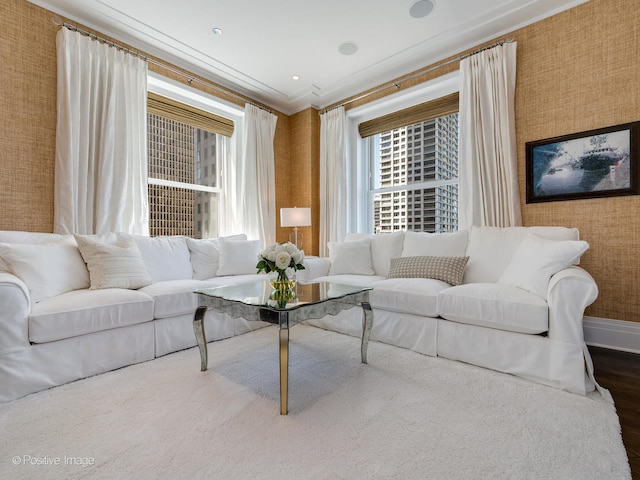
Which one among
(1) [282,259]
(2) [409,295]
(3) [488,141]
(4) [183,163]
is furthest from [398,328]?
(4) [183,163]

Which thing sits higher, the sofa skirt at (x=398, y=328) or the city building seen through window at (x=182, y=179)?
the city building seen through window at (x=182, y=179)

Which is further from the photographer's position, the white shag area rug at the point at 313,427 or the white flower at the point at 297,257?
the white flower at the point at 297,257

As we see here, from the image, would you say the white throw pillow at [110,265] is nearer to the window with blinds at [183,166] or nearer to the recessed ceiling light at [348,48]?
the window with blinds at [183,166]

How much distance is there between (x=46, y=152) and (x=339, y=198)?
10.3 feet

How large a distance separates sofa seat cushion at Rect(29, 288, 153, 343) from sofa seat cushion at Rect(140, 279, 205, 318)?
2.4 inches

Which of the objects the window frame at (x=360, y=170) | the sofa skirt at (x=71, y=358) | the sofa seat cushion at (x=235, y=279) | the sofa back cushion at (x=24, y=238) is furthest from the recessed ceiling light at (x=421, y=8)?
the sofa back cushion at (x=24, y=238)

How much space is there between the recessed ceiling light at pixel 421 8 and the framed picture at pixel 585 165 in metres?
1.52

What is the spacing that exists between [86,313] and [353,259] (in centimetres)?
238

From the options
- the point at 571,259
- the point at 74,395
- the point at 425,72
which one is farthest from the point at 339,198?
the point at 74,395

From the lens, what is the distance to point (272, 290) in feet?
7.26

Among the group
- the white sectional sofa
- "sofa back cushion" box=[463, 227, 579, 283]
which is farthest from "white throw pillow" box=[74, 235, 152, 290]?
"sofa back cushion" box=[463, 227, 579, 283]

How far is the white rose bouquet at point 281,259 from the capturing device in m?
2.00

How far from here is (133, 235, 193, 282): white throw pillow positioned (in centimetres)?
288

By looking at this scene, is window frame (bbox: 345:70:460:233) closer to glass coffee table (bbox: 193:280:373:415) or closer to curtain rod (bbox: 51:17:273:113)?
curtain rod (bbox: 51:17:273:113)
